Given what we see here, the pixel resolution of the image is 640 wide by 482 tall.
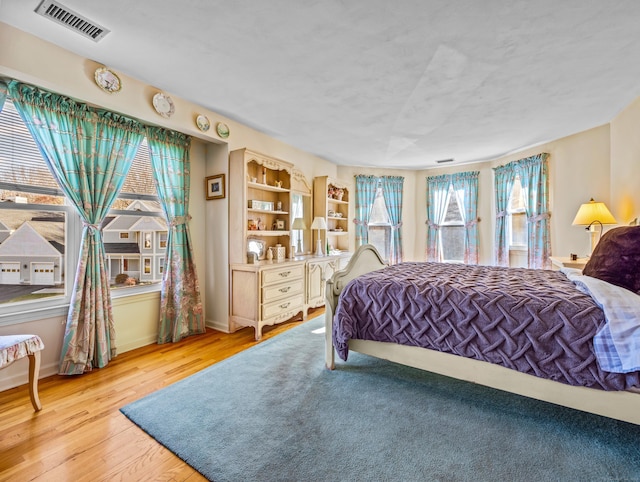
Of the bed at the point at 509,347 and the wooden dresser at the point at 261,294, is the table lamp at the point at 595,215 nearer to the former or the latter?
the bed at the point at 509,347

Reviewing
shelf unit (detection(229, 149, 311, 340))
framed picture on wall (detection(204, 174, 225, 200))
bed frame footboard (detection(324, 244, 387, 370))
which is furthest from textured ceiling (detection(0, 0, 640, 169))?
bed frame footboard (detection(324, 244, 387, 370))

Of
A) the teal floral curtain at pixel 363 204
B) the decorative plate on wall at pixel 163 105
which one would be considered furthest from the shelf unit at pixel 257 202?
the teal floral curtain at pixel 363 204

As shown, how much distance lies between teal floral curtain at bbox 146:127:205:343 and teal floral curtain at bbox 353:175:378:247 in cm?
333

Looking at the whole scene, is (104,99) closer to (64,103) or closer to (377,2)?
(64,103)

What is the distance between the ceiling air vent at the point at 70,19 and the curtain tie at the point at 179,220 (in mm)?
1670

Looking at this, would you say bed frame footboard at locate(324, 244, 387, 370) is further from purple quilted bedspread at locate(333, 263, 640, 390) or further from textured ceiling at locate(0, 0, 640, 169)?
textured ceiling at locate(0, 0, 640, 169)

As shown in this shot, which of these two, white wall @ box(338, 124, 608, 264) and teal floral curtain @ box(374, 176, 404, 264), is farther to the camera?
teal floral curtain @ box(374, 176, 404, 264)

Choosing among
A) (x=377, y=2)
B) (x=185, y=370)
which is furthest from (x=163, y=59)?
(x=185, y=370)

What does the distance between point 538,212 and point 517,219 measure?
0.47 m

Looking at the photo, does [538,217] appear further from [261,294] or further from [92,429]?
[92,429]

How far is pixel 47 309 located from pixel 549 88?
4.74 m

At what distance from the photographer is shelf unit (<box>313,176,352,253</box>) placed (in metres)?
4.84

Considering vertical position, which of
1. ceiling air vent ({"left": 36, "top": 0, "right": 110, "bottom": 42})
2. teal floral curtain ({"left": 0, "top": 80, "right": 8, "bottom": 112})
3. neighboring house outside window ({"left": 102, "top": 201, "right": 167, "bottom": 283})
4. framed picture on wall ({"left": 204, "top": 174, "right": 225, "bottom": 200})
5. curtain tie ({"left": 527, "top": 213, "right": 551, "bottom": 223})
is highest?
ceiling air vent ({"left": 36, "top": 0, "right": 110, "bottom": 42})

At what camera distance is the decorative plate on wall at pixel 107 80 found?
7.93ft
